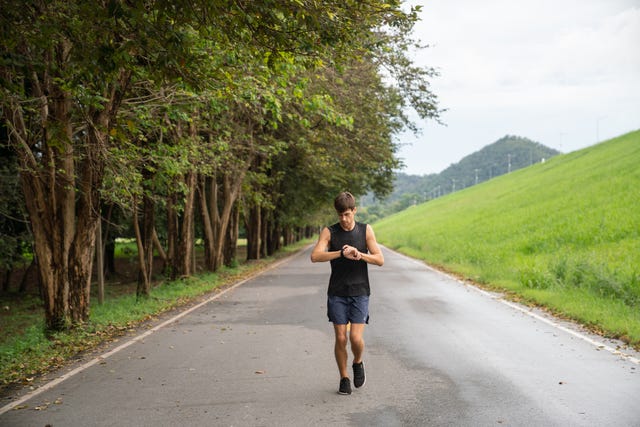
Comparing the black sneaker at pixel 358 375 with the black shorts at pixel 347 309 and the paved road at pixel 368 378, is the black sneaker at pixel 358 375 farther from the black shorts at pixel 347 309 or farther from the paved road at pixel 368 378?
the black shorts at pixel 347 309

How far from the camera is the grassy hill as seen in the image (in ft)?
41.2

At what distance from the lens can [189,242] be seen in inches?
781

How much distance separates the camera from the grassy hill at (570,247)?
12564 mm

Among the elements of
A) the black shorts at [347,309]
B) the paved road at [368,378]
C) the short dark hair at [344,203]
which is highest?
the short dark hair at [344,203]

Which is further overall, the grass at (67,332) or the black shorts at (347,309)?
the grass at (67,332)

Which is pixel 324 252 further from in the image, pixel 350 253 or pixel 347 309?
pixel 347 309

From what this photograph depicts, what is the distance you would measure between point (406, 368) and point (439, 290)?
9.42 m

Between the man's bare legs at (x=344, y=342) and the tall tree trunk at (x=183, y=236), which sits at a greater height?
the tall tree trunk at (x=183, y=236)

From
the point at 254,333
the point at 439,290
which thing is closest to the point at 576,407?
the point at 254,333

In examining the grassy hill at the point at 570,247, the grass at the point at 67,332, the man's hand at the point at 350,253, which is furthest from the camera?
the grassy hill at the point at 570,247

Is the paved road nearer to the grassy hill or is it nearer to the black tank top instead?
the black tank top

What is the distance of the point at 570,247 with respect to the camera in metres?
23.2

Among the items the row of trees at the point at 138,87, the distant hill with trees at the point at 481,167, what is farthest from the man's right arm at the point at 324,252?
the distant hill with trees at the point at 481,167

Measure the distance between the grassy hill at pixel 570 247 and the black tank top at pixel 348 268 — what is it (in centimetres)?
470
